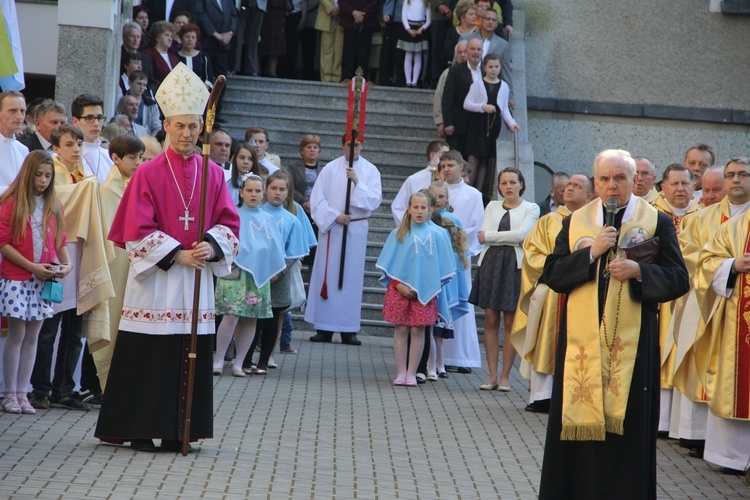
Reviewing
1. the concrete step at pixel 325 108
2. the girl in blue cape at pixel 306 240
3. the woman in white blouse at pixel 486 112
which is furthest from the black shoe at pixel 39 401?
the concrete step at pixel 325 108

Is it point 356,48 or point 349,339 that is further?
point 356,48

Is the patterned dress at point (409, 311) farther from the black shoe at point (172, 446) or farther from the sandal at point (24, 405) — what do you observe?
the black shoe at point (172, 446)

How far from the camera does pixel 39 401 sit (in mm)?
9492

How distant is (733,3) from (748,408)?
1385cm

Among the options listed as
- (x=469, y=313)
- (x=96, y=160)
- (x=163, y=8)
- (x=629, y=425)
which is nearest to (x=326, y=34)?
(x=163, y=8)

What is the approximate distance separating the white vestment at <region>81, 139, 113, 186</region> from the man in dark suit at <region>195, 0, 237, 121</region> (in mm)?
8590

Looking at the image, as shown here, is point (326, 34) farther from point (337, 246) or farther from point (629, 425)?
point (629, 425)

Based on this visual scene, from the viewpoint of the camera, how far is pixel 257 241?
11734mm

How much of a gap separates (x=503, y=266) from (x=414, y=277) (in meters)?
0.93

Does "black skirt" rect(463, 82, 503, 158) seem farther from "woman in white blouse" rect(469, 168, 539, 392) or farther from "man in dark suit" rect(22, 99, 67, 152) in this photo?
"man in dark suit" rect(22, 99, 67, 152)

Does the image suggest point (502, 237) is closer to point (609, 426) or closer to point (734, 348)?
point (734, 348)

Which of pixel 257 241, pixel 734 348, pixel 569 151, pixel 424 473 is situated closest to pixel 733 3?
pixel 569 151

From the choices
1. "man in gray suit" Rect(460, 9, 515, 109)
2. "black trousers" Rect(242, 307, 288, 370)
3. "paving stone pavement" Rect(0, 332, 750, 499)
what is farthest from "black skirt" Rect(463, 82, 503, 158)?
"paving stone pavement" Rect(0, 332, 750, 499)

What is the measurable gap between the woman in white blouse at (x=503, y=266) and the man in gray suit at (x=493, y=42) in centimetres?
595
